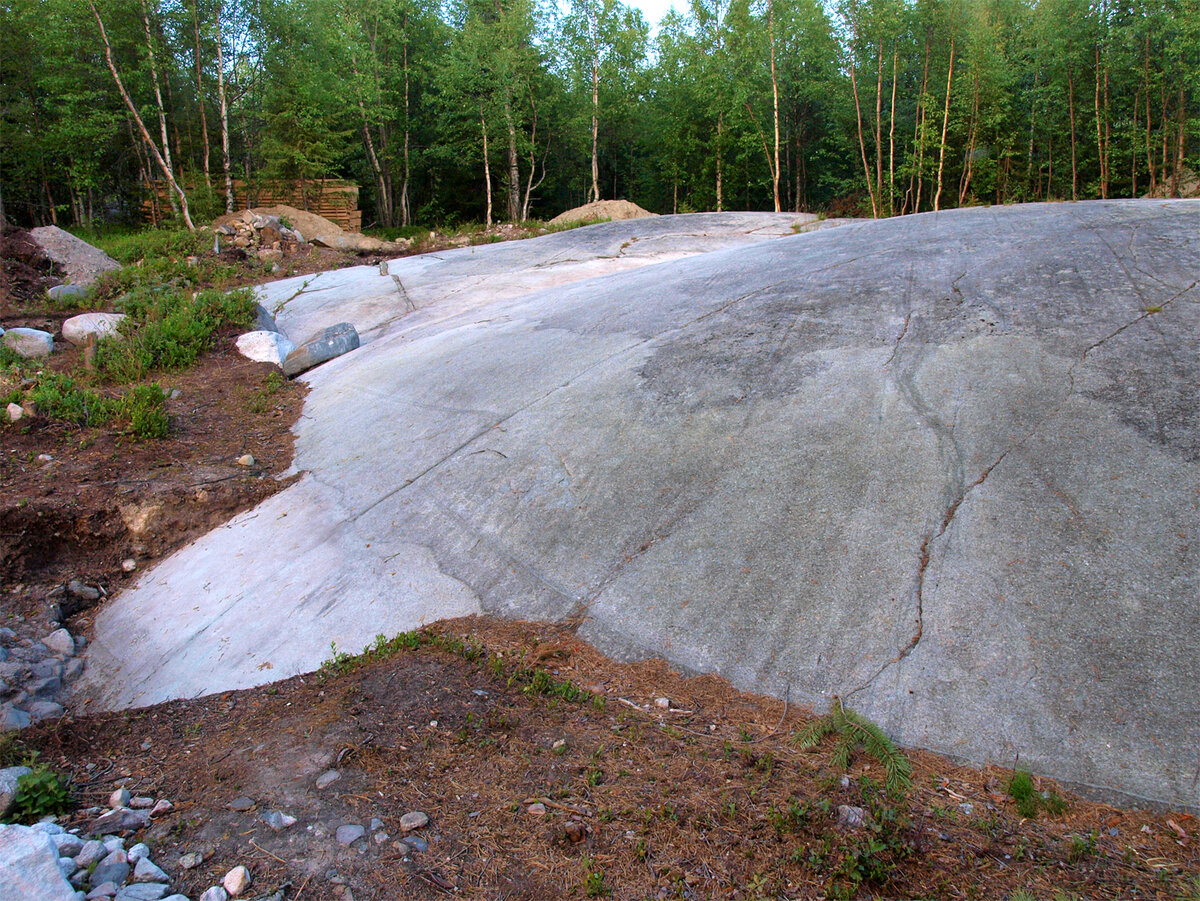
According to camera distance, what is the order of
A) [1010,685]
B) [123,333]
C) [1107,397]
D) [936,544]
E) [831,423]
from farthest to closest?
[123,333] < [831,423] < [1107,397] < [936,544] < [1010,685]

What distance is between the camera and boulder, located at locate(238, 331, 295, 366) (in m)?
8.46

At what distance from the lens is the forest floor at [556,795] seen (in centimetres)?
213

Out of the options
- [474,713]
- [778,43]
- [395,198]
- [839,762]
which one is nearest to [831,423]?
[839,762]

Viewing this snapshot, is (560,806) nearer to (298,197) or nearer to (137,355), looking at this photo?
(137,355)

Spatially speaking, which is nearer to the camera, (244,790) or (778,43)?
(244,790)

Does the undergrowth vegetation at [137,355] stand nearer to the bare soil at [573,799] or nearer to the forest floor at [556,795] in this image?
the forest floor at [556,795]

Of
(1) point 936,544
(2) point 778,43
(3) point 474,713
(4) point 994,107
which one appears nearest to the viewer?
(3) point 474,713

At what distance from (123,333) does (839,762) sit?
9.10 metres

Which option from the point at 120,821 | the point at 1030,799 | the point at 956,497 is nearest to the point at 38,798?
the point at 120,821

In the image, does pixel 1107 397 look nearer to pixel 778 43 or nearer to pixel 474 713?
pixel 474 713

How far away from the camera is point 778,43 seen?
23375 mm

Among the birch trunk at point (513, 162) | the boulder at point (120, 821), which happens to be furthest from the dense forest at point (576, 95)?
the boulder at point (120, 821)

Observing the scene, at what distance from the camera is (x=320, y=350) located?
8328 mm

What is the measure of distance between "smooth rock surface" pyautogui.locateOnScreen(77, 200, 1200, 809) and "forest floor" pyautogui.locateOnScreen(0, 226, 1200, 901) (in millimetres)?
225
